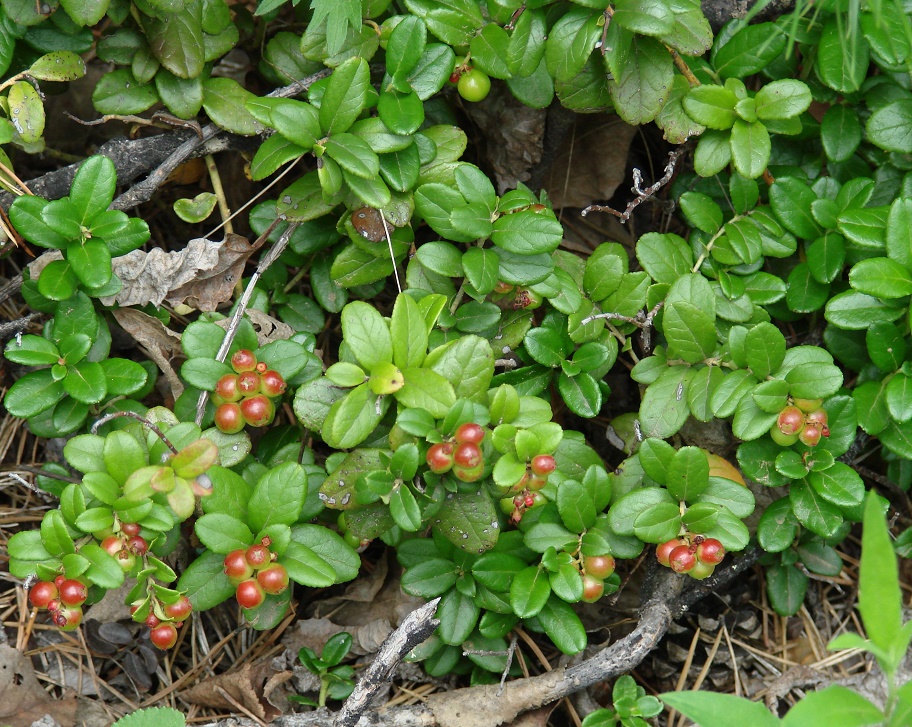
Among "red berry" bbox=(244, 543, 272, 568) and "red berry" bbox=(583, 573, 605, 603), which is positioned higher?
"red berry" bbox=(244, 543, 272, 568)

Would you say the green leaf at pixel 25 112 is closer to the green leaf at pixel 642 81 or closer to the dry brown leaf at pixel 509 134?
the dry brown leaf at pixel 509 134

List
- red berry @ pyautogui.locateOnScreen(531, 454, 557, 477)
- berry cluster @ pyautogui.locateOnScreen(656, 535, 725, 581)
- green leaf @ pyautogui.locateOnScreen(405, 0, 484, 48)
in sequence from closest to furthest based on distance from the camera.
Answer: red berry @ pyautogui.locateOnScreen(531, 454, 557, 477) → berry cluster @ pyautogui.locateOnScreen(656, 535, 725, 581) → green leaf @ pyautogui.locateOnScreen(405, 0, 484, 48)

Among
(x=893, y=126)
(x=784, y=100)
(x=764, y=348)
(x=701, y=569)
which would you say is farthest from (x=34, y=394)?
(x=893, y=126)

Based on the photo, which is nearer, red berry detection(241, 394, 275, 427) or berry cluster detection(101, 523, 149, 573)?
berry cluster detection(101, 523, 149, 573)

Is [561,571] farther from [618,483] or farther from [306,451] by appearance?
[306,451]

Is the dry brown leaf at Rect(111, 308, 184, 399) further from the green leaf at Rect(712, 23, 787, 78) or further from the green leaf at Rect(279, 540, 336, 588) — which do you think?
the green leaf at Rect(712, 23, 787, 78)

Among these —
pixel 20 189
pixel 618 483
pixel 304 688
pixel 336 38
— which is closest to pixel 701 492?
pixel 618 483

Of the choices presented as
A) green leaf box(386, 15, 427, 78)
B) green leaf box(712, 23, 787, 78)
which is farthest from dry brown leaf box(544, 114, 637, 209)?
green leaf box(386, 15, 427, 78)
